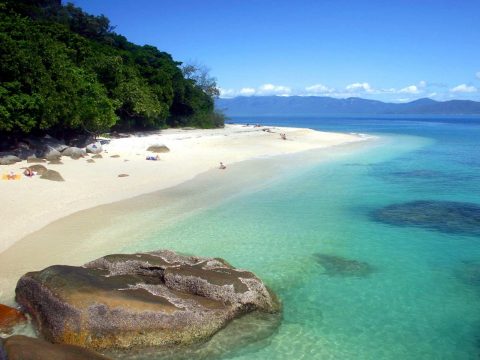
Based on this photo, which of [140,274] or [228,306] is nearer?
[228,306]

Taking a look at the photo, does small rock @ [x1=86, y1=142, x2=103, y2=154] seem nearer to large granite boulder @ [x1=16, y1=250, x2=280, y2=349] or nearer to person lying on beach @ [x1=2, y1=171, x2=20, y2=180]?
person lying on beach @ [x1=2, y1=171, x2=20, y2=180]

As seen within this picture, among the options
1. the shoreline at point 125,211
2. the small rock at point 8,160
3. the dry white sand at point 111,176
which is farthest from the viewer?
the small rock at point 8,160

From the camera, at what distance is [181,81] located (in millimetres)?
52969

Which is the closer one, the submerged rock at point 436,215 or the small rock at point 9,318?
the small rock at point 9,318

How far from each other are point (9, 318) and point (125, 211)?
8.80m

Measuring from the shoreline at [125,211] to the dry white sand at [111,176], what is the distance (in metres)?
0.12

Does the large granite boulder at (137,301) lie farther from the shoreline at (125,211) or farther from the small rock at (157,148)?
the small rock at (157,148)

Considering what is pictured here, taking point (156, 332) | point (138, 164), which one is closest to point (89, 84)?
point (138, 164)

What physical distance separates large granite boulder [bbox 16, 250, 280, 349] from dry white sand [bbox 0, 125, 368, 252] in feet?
17.3

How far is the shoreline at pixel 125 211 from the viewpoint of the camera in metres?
12.2

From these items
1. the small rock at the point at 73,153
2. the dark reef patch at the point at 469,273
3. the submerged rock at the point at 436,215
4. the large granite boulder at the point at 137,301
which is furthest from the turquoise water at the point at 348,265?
the small rock at the point at 73,153

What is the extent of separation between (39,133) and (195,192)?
13.1m

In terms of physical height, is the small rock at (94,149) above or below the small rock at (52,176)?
above

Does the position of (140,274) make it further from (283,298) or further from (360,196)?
(360,196)
